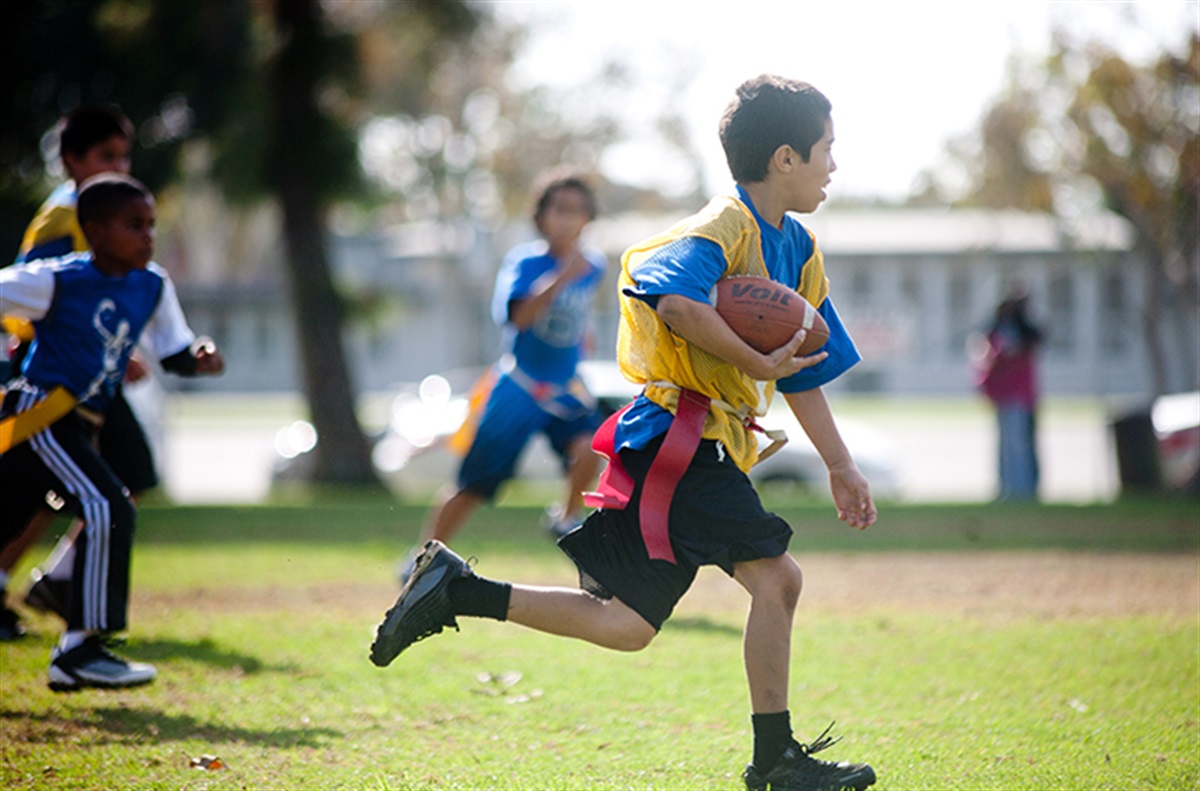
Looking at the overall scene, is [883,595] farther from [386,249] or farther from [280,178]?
[386,249]

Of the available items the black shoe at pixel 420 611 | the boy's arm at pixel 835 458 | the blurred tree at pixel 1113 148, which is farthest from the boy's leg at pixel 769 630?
the blurred tree at pixel 1113 148

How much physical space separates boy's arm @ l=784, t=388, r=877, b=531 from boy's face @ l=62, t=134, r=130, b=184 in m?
3.97

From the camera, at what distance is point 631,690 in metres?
5.38

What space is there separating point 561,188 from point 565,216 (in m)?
0.20

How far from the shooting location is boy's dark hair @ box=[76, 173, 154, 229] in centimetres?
534

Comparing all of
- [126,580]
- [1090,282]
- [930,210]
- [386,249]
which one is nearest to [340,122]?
[126,580]

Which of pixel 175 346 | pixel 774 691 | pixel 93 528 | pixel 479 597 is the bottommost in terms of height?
pixel 774 691

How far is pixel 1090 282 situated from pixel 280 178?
31696 mm

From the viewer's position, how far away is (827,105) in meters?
4.08

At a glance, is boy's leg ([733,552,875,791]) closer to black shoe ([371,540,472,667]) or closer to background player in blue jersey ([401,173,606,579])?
black shoe ([371,540,472,667])

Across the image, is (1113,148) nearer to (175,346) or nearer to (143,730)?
(175,346)

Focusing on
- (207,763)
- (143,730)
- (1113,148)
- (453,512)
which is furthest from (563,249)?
(1113,148)

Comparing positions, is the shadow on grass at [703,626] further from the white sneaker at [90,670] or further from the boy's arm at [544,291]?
the white sneaker at [90,670]

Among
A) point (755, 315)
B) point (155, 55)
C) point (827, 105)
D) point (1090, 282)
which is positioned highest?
point (155, 55)
